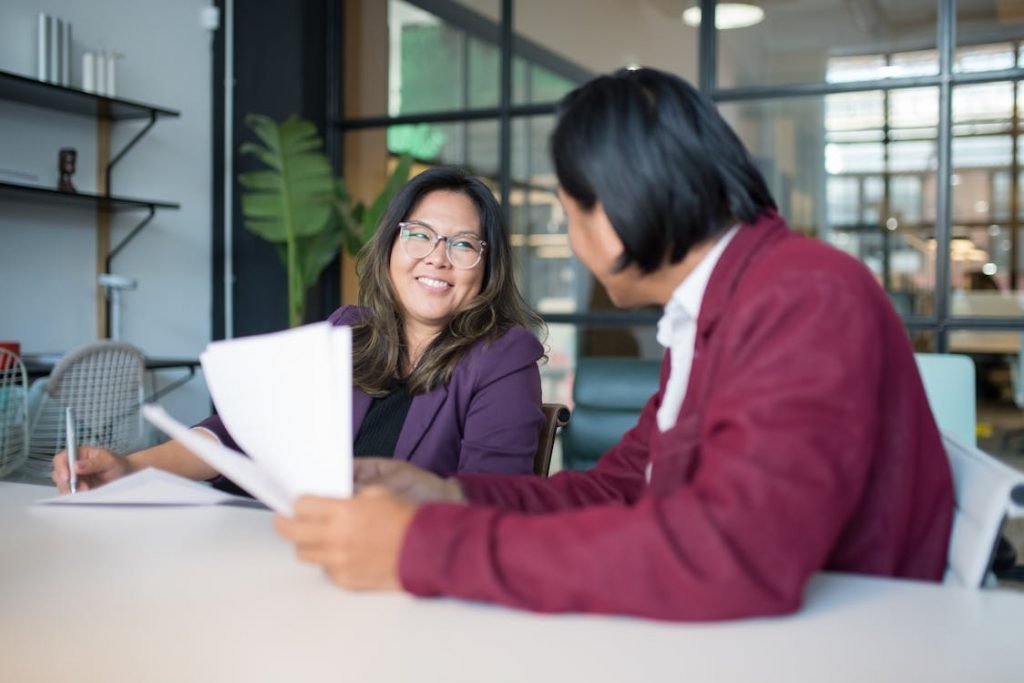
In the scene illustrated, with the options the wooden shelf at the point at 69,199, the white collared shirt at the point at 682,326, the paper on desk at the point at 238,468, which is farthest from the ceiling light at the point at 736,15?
the paper on desk at the point at 238,468

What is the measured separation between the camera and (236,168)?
17.6ft

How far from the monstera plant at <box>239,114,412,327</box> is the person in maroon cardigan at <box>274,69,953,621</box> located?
3783 millimetres

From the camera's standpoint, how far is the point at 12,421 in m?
3.27

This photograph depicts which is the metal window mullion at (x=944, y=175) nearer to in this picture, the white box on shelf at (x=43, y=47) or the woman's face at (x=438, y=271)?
the woman's face at (x=438, y=271)

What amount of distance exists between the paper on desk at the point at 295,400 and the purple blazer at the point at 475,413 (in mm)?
781

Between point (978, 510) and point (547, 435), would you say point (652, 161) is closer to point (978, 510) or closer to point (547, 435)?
point (978, 510)

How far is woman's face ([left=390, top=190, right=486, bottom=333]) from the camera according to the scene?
1913mm

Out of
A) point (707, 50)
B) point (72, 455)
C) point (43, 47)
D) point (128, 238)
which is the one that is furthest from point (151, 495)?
point (707, 50)

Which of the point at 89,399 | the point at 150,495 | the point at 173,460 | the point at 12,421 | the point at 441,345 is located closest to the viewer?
the point at 150,495

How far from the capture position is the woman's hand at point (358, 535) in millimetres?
862

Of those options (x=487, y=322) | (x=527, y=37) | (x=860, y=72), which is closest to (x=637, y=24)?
(x=527, y=37)

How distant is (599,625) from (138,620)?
39 cm

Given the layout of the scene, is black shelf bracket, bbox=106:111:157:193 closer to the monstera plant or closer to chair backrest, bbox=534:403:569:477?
the monstera plant

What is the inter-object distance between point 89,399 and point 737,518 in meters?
3.17
